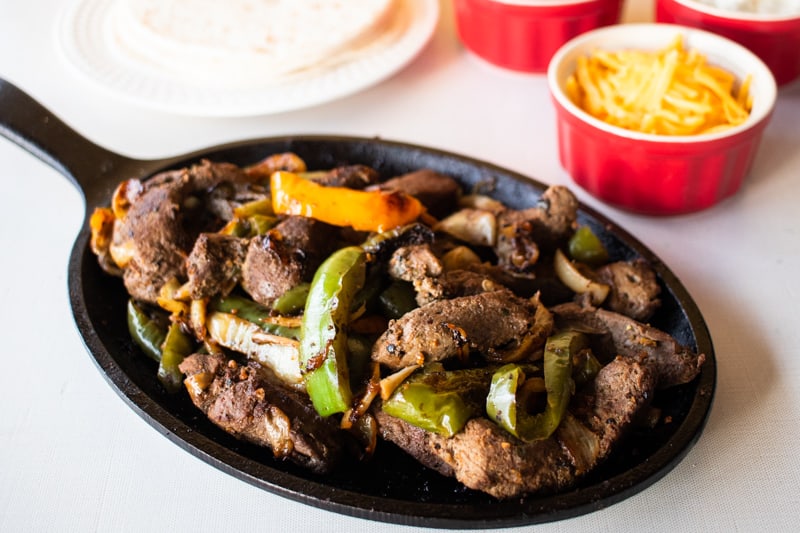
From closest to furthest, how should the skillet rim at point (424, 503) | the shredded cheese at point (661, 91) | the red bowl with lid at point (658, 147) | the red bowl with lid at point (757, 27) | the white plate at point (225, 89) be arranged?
the skillet rim at point (424, 503) → the red bowl with lid at point (658, 147) → the shredded cheese at point (661, 91) → the red bowl with lid at point (757, 27) → the white plate at point (225, 89)

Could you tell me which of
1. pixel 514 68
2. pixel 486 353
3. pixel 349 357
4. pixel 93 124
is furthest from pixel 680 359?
pixel 93 124

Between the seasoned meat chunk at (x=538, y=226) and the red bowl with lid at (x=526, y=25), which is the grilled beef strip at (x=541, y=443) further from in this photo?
the red bowl with lid at (x=526, y=25)

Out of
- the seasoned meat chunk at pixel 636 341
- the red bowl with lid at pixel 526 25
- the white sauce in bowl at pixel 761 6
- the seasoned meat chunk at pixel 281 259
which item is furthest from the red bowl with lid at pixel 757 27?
the seasoned meat chunk at pixel 281 259

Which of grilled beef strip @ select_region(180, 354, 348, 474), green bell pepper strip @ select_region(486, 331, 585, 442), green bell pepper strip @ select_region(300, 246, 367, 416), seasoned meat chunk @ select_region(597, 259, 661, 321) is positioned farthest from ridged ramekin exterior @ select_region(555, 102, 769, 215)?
grilled beef strip @ select_region(180, 354, 348, 474)

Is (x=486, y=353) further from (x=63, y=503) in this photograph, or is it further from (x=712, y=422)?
(x=63, y=503)

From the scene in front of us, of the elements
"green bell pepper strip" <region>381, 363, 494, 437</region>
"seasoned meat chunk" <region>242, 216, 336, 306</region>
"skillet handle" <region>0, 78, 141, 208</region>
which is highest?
"skillet handle" <region>0, 78, 141, 208</region>

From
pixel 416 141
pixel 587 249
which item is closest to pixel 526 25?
pixel 416 141

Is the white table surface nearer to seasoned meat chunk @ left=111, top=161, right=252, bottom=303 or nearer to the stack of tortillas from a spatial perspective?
the stack of tortillas
